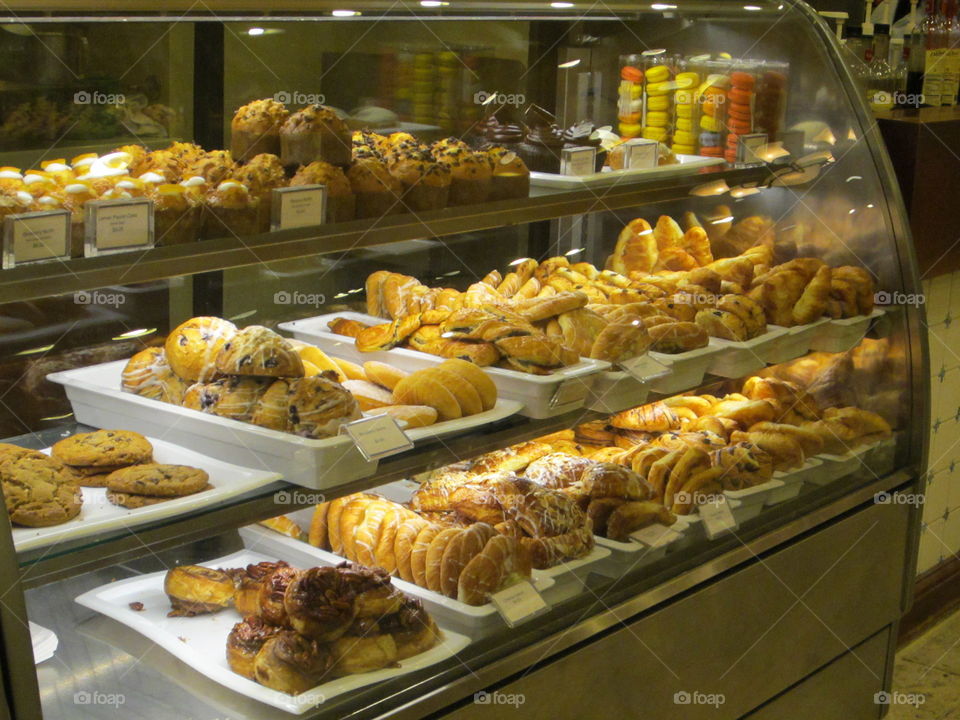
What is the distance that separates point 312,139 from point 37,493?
2.60 ft

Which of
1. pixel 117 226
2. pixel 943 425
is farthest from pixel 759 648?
pixel 117 226

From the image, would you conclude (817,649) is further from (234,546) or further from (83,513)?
(83,513)

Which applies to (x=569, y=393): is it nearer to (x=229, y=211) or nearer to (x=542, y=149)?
(x=542, y=149)

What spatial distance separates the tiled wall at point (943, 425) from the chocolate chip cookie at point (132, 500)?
2730mm

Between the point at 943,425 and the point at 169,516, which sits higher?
Result: the point at 169,516

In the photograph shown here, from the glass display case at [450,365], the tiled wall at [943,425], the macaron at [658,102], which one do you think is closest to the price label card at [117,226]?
the glass display case at [450,365]

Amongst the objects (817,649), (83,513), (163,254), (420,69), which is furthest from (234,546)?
(817,649)

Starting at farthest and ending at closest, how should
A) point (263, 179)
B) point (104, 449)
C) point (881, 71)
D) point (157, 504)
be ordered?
1. point (881, 71)
2. point (263, 179)
3. point (104, 449)
4. point (157, 504)

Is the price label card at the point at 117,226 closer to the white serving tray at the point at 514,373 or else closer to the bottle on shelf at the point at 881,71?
the white serving tray at the point at 514,373

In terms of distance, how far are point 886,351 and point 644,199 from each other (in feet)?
3.09

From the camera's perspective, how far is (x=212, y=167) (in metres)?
1.90

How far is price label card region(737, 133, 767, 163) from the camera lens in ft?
9.78

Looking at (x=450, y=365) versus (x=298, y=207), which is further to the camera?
(x=450, y=365)

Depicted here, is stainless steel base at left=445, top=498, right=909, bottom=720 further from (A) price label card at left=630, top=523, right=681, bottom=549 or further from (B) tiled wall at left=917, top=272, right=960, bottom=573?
(B) tiled wall at left=917, top=272, right=960, bottom=573
